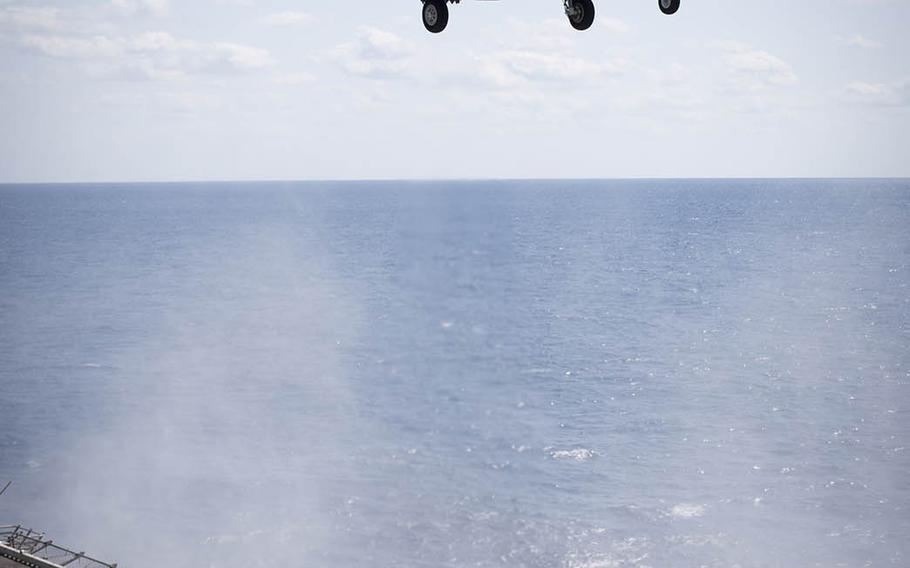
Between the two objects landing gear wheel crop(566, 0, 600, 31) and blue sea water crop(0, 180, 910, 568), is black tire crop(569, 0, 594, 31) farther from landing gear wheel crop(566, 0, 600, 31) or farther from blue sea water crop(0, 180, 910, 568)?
blue sea water crop(0, 180, 910, 568)

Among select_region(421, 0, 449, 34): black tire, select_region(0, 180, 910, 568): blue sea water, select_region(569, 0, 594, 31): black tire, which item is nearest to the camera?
select_region(569, 0, 594, 31): black tire

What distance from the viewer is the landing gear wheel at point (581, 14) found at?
1105 inches

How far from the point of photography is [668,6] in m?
26.4

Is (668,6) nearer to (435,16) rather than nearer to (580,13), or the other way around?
(580,13)

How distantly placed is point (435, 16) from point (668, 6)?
8526mm

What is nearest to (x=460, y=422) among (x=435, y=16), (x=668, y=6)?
(x=435, y=16)

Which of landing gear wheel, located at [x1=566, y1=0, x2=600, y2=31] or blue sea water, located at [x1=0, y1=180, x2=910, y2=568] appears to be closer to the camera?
landing gear wheel, located at [x1=566, y1=0, x2=600, y2=31]

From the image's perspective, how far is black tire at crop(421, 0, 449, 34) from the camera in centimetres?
3098

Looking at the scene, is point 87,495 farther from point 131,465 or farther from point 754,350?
point 754,350

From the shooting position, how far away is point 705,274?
174125 millimetres

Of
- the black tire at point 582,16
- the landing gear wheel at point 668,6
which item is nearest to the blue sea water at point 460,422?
the black tire at point 582,16

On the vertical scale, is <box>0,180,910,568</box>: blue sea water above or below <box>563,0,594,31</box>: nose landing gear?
below

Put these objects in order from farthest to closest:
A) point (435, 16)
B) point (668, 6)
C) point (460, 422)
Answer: point (460, 422)
point (435, 16)
point (668, 6)

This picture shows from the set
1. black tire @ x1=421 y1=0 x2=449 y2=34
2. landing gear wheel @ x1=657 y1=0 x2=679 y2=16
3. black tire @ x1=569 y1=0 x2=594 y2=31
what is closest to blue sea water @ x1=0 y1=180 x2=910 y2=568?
black tire @ x1=421 y1=0 x2=449 y2=34
